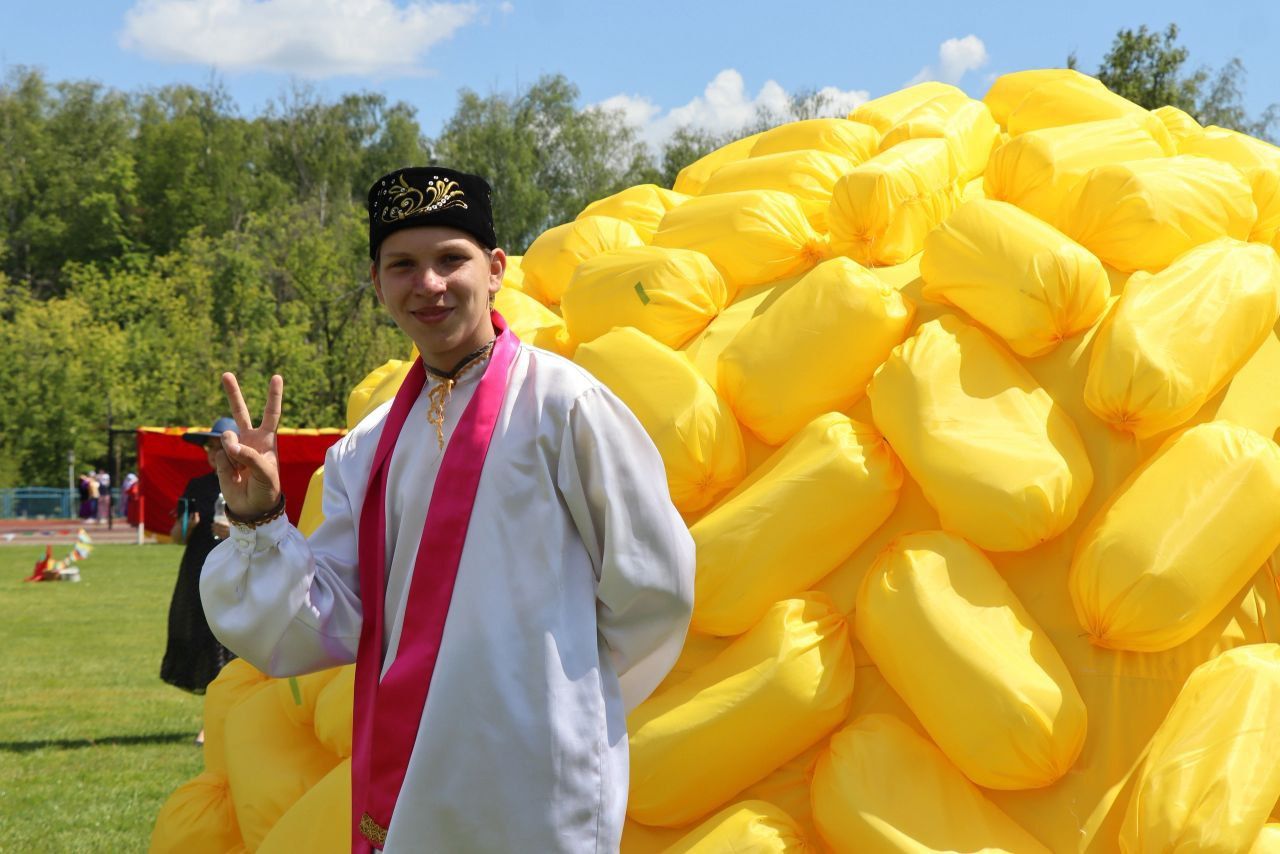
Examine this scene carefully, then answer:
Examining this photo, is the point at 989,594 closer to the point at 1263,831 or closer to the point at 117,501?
the point at 1263,831

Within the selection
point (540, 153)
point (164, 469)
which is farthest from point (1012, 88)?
point (540, 153)

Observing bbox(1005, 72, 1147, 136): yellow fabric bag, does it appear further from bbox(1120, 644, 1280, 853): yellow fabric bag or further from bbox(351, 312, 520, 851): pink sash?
bbox(351, 312, 520, 851): pink sash

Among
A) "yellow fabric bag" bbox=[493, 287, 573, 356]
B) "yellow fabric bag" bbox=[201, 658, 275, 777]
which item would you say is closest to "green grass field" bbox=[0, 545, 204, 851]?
"yellow fabric bag" bbox=[201, 658, 275, 777]

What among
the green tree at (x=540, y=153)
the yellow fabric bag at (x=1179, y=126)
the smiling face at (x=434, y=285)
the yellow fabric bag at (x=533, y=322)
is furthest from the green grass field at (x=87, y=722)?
the green tree at (x=540, y=153)

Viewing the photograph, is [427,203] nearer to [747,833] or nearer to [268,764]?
[747,833]

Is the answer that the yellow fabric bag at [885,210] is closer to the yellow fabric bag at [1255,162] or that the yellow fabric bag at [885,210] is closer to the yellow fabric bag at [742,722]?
the yellow fabric bag at [1255,162]

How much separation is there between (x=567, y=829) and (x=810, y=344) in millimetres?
1395

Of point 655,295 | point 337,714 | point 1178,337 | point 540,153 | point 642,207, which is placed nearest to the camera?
point 1178,337

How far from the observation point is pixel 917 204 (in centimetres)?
337

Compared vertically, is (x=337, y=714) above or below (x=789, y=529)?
below

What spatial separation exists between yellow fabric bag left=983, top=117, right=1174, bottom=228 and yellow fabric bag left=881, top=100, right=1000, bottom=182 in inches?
10.5

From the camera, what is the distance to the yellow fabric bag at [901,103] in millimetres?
4168

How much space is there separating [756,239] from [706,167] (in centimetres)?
119

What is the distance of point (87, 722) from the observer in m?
8.09
